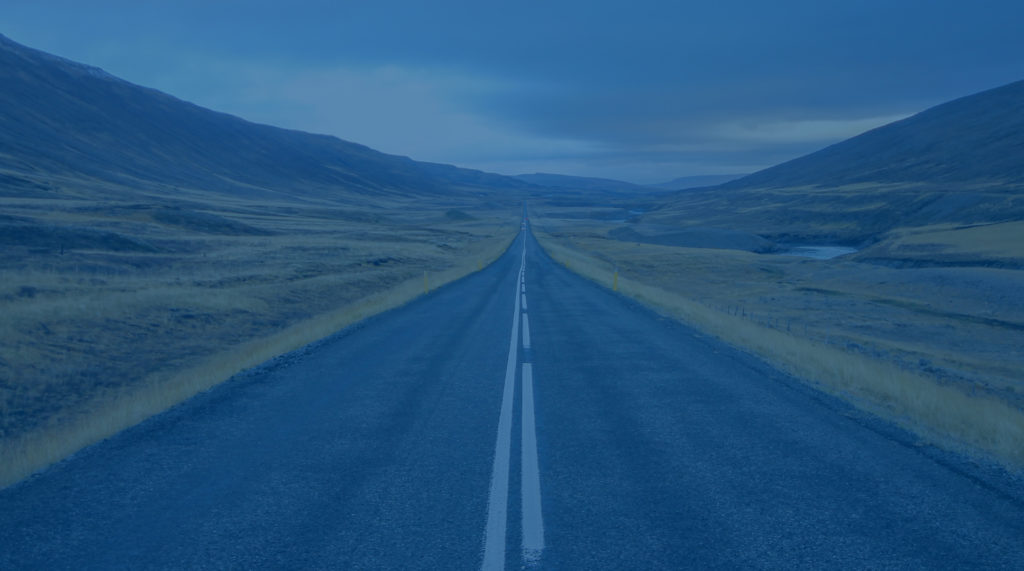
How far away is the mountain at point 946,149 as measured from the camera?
115938 mm

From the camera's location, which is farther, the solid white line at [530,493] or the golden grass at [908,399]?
the golden grass at [908,399]

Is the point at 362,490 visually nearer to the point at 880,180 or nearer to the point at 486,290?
the point at 486,290

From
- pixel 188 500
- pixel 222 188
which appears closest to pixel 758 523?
pixel 188 500

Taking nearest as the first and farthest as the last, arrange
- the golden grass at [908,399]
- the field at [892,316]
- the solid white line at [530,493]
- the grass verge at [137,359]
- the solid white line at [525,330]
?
the solid white line at [530,493], the golden grass at [908,399], the grass verge at [137,359], the field at [892,316], the solid white line at [525,330]

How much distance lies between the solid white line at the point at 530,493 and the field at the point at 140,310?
4732 millimetres

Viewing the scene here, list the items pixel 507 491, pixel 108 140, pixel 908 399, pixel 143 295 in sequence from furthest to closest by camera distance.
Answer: pixel 108 140, pixel 143 295, pixel 908 399, pixel 507 491

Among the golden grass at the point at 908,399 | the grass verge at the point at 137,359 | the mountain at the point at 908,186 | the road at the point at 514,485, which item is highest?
the mountain at the point at 908,186

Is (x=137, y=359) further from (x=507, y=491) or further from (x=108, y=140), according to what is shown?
(x=108, y=140)

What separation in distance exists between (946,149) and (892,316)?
135242mm

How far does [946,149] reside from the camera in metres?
140

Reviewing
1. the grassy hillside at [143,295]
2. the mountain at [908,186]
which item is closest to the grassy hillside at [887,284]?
the mountain at [908,186]

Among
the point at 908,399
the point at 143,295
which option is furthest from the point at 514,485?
the point at 143,295

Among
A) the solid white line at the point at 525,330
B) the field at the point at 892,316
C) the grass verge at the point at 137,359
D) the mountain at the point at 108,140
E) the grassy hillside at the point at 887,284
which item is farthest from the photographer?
the mountain at the point at 108,140

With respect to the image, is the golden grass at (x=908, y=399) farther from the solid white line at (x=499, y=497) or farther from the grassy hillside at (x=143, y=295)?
the grassy hillside at (x=143, y=295)
